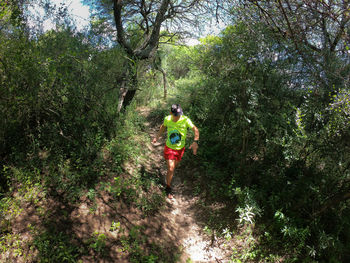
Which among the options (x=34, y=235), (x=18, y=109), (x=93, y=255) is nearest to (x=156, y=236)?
(x=93, y=255)

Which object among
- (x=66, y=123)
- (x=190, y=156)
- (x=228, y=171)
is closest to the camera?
(x=66, y=123)

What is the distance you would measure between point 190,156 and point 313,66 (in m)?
3.81

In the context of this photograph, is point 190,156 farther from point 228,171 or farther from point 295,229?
point 295,229

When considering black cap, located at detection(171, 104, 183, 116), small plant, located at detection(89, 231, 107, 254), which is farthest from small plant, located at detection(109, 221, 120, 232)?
black cap, located at detection(171, 104, 183, 116)

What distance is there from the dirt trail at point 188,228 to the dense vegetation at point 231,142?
0.25 metres

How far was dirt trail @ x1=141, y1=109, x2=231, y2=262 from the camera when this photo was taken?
11.7 ft

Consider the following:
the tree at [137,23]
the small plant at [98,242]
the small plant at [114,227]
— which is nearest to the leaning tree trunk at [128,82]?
the tree at [137,23]

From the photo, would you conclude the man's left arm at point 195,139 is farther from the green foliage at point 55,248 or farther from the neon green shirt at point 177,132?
the green foliage at point 55,248

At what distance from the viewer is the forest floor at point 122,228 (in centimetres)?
291

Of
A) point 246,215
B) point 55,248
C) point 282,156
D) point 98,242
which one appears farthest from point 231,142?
point 55,248

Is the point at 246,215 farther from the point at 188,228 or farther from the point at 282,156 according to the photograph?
the point at 282,156

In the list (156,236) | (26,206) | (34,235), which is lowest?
(156,236)

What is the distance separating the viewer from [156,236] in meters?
3.66

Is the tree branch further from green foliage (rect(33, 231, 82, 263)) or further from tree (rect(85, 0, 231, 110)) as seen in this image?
green foliage (rect(33, 231, 82, 263))
